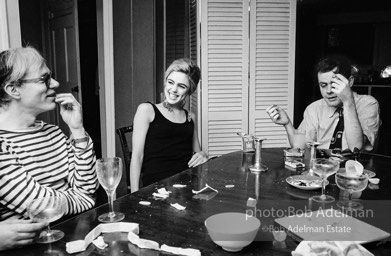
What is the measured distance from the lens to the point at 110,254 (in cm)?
97

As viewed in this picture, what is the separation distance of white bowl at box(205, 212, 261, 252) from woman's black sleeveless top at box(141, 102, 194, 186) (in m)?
1.17

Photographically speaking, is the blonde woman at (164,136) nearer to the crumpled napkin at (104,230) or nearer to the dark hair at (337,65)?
the dark hair at (337,65)

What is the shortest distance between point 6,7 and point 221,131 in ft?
6.64

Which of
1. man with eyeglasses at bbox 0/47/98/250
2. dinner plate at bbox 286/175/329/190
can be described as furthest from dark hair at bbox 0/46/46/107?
dinner plate at bbox 286/175/329/190

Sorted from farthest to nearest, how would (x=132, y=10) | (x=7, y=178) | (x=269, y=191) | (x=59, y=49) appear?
(x=59, y=49), (x=132, y=10), (x=269, y=191), (x=7, y=178)

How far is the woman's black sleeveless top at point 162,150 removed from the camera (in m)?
2.23

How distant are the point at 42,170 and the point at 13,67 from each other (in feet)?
1.41

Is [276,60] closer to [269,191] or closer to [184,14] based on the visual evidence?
[184,14]

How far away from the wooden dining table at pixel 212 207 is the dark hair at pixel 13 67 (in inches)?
25.2

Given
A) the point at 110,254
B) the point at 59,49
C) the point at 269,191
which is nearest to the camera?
the point at 110,254

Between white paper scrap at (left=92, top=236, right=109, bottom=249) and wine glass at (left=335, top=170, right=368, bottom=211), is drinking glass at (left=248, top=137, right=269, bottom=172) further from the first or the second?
white paper scrap at (left=92, top=236, right=109, bottom=249)

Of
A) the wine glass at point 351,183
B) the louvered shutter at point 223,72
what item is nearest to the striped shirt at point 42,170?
the wine glass at point 351,183

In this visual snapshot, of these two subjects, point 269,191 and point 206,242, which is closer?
point 206,242

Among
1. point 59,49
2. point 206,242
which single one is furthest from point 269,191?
point 59,49
